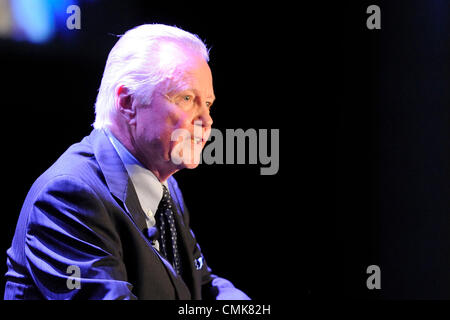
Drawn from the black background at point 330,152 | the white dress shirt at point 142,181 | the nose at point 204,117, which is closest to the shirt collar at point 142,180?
the white dress shirt at point 142,181

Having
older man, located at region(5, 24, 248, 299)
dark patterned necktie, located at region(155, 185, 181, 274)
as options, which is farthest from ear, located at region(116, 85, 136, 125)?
dark patterned necktie, located at region(155, 185, 181, 274)

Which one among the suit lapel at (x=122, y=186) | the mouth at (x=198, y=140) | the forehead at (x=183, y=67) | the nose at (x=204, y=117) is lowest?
the suit lapel at (x=122, y=186)

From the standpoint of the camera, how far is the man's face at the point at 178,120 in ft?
4.88

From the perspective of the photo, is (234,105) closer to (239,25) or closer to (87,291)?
(239,25)

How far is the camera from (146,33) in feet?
5.00

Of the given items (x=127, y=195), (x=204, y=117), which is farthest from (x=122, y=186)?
(x=204, y=117)

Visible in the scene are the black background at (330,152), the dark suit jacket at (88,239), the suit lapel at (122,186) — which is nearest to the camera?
the dark suit jacket at (88,239)

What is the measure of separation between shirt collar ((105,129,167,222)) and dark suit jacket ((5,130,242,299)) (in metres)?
0.03

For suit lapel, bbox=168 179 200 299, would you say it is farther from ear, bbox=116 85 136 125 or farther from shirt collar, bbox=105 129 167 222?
ear, bbox=116 85 136 125

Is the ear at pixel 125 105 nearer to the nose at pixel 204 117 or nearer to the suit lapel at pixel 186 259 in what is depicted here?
the nose at pixel 204 117

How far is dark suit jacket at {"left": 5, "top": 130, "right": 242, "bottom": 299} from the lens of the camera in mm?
1260

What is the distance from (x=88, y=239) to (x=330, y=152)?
105 cm

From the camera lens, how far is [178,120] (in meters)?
1.49

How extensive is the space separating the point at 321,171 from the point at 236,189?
1.15 feet
